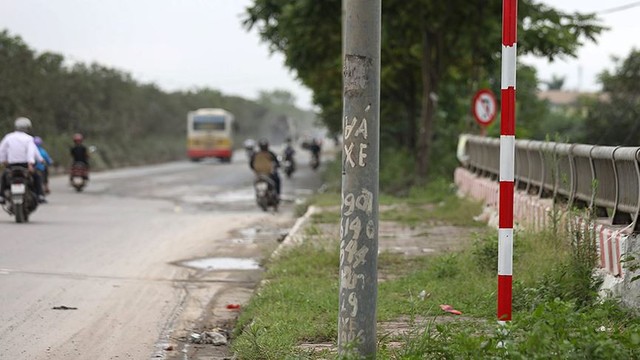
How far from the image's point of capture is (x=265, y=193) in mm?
21672

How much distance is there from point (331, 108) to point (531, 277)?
124 feet

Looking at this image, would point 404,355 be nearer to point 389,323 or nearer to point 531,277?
point 389,323

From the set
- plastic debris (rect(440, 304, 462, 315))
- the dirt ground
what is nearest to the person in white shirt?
the dirt ground

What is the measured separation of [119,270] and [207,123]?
47.3m

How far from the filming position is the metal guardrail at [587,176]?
8.34m

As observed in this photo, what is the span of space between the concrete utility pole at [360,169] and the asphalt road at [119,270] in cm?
228

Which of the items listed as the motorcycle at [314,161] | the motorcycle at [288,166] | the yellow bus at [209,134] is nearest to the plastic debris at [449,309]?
the motorcycle at [288,166]

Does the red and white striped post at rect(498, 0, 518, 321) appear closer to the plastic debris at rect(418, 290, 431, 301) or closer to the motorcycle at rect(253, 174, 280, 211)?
the plastic debris at rect(418, 290, 431, 301)

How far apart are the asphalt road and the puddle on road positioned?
0.01 m

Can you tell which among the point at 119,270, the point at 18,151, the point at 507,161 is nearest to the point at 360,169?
the point at 507,161

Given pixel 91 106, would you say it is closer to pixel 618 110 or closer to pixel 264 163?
pixel 618 110

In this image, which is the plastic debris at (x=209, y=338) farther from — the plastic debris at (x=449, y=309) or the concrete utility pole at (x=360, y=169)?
the concrete utility pole at (x=360, y=169)

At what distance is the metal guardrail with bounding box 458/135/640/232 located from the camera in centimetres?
834

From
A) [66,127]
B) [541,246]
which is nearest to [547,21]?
[541,246]
